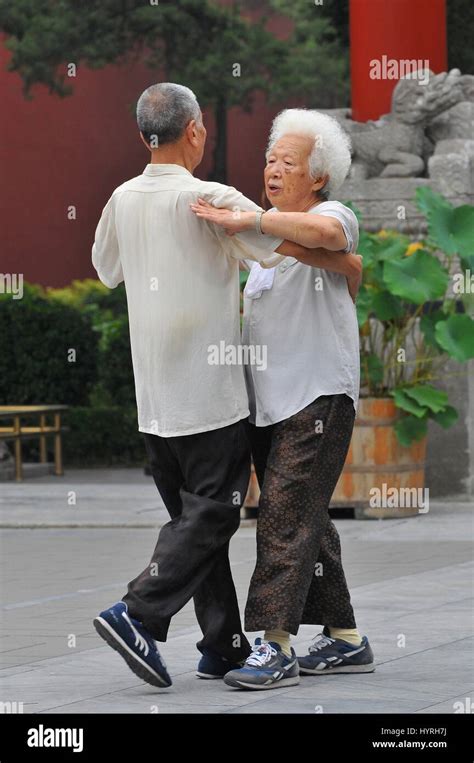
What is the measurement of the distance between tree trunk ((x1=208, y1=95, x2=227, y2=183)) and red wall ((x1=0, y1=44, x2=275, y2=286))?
0.61 metres

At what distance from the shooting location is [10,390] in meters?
16.0

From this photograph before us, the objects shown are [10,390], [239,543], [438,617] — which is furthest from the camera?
[10,390]

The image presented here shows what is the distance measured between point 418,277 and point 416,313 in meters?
0.34

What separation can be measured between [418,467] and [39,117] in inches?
→ 398

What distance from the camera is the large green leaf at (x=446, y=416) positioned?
10.5 meters

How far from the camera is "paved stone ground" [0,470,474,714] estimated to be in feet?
16.9

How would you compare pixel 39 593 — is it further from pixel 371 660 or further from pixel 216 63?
pixel 216 63

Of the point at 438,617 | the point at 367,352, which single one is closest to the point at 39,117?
the point at 367,352

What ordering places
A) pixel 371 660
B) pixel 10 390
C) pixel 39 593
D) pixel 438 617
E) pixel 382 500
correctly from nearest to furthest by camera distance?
pixel 371 660 < pixel 438 617 < pixel 39 593 < pixel 382 500 < pixel 10 390

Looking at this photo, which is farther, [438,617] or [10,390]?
[10,390]

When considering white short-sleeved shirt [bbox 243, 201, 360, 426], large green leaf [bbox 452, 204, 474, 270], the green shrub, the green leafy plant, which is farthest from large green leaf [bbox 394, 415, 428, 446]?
the green shrub

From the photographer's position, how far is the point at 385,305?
1023cm

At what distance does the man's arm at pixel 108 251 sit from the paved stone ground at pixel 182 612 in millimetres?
1372
